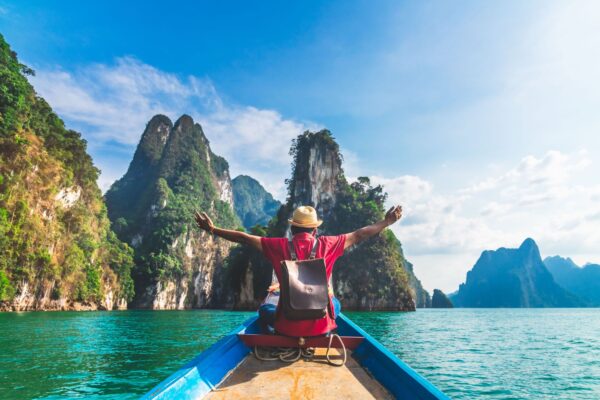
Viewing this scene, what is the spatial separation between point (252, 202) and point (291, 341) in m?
170

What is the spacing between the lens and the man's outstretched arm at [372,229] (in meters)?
3.12

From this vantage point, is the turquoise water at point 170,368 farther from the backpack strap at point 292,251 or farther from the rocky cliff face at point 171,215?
the rocky cliff face at point 171,215

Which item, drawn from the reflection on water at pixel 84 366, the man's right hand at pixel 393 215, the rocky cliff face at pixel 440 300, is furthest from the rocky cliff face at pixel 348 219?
the rocky cliff face at pixel 440 300

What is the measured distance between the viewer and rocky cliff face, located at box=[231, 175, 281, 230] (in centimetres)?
16162

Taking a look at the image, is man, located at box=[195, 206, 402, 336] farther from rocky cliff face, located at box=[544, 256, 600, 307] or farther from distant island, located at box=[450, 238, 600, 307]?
rocky cliff face, located at box=[544, 256, 600, 307]

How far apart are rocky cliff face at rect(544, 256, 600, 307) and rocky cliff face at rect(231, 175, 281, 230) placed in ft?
434

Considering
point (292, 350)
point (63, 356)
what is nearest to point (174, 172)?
point (63, 356)

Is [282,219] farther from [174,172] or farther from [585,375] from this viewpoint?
[585,375]

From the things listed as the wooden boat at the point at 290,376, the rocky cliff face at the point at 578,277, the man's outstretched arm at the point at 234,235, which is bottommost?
the wooden boat at the point at 290,376

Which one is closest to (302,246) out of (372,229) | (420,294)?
(372,229)

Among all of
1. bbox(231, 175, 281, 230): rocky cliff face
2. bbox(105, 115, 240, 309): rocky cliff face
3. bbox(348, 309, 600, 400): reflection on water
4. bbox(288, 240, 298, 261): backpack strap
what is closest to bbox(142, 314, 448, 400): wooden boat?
bbox(288, 240, 298, 261): backpack strap

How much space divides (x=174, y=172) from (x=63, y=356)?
8441 cm

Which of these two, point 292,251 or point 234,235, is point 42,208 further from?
point 292,251

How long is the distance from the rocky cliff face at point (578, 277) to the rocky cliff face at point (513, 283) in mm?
13873
